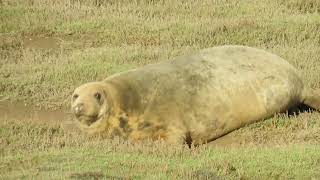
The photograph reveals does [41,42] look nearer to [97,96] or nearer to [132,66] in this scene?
[132,66]

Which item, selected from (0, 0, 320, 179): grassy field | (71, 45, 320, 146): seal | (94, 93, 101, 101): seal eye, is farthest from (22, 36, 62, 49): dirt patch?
(94, 93, 101, 101): seal eye

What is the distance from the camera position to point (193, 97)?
29.3 ft

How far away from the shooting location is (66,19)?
1639 cm

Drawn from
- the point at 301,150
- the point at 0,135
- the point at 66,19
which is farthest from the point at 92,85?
the point at 66,19

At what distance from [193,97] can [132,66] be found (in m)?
3.95

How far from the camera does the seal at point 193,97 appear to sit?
841 cm

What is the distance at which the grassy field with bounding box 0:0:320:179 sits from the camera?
686 cm

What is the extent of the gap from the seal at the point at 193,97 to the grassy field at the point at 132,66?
0.81 feet

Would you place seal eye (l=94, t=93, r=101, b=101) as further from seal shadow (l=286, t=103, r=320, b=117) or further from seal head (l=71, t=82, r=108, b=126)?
seal shadow (l=286, t=103, r=320, b=117)

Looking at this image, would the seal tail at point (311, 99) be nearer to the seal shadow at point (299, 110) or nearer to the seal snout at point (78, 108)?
the seal shadow at point (299, 110)

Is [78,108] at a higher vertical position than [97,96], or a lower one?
lower

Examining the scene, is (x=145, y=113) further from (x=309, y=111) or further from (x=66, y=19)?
(x=66, y=19)

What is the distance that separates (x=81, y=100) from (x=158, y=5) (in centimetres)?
987

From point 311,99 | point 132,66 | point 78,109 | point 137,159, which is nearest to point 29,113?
point 78,109
